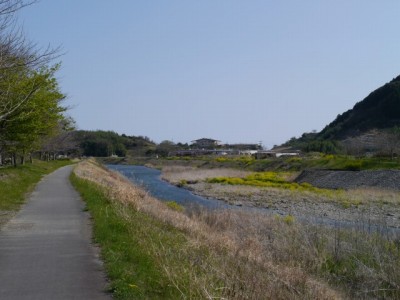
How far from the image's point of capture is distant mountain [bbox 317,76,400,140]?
137312 millimetres

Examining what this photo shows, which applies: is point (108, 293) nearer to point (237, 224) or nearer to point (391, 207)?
point (237, 224)

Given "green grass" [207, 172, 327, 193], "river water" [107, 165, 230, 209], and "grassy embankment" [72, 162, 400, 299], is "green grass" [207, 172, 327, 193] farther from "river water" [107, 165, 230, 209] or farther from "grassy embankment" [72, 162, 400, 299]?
"grassy embankment" [72, 162, 400, 299]

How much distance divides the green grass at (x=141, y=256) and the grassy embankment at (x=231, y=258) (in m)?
0.02

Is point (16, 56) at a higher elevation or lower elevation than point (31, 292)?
higher

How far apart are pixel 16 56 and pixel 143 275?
8150mm

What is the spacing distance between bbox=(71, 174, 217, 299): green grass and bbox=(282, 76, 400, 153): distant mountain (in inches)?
4383

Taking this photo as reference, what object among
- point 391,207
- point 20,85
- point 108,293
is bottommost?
point 391,207

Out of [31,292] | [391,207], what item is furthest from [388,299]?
[391,207]

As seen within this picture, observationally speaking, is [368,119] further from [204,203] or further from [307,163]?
[204,203]

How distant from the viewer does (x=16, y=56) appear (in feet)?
44.8

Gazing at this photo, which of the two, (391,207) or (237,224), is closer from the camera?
(237,224)

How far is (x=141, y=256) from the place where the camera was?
30.6ft

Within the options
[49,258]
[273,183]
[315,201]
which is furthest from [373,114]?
[49,258]

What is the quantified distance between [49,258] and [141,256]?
189 cm
